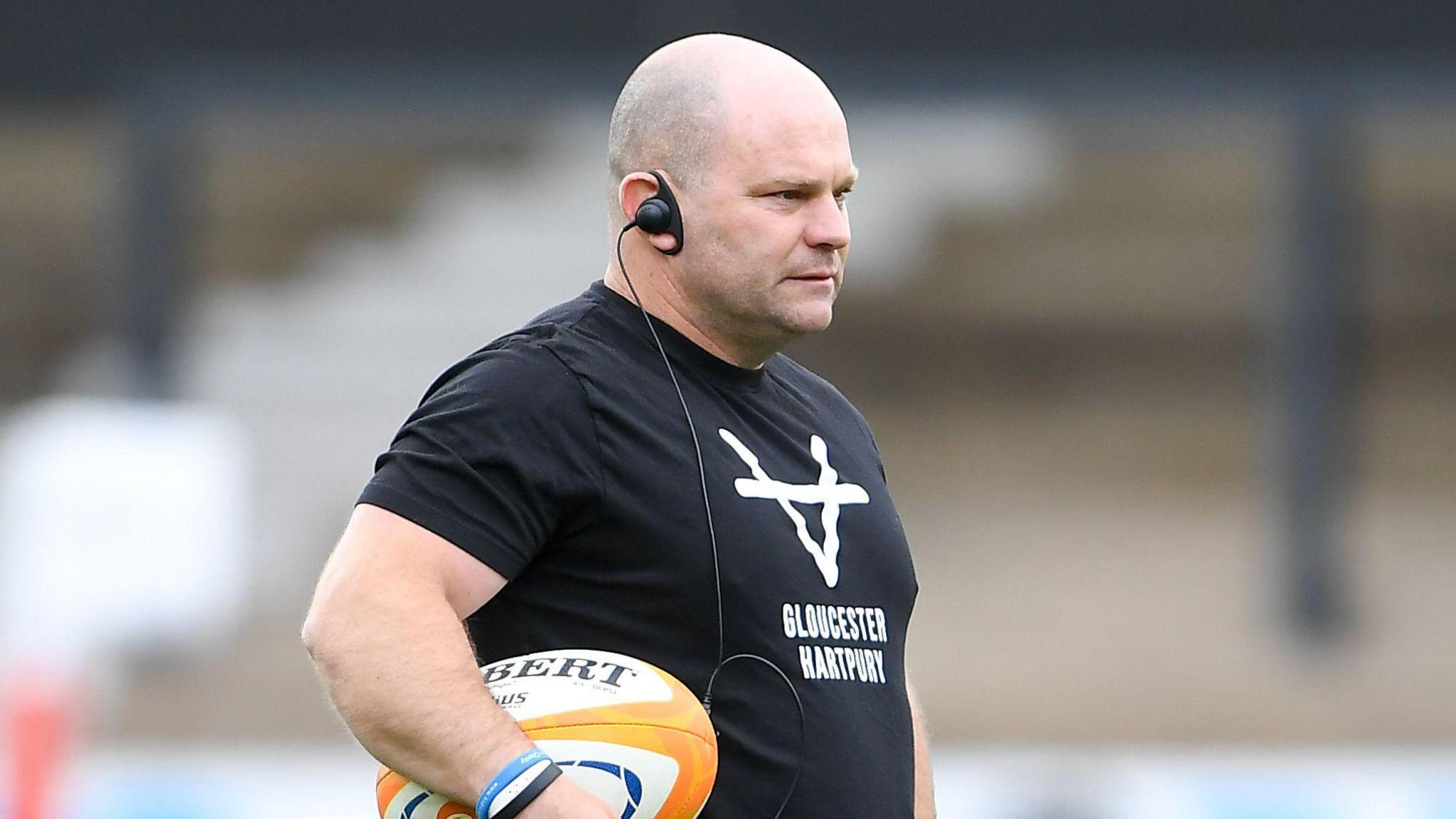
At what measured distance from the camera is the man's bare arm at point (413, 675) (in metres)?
2.17

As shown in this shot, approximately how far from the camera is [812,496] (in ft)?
8.43

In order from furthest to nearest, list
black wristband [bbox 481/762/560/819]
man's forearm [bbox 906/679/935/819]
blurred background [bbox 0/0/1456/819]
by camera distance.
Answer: blurred background [bbox 0/0/1456/819], man's forearm [bbox 906/679/935/819], black wristband [bbox 481/762/560/819]

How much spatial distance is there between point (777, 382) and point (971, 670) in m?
7.36

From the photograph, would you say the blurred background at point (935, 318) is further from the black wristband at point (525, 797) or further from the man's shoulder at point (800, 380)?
the black wristband at point (525, 797)

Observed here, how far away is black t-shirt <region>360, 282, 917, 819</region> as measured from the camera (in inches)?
89.7

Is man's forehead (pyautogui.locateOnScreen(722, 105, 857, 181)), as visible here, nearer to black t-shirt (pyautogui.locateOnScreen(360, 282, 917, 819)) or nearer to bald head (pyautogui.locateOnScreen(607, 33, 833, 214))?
bald head (pyautogui.locateOnScreen(607, 33, 833, 214))

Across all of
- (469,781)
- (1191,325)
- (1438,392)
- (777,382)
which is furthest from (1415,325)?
(469,781)

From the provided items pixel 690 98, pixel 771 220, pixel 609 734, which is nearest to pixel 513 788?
pixel 609 734

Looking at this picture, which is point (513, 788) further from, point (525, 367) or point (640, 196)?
point (640, 196)

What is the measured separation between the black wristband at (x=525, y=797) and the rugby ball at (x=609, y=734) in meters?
0.05

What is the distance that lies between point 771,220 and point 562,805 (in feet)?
2.30

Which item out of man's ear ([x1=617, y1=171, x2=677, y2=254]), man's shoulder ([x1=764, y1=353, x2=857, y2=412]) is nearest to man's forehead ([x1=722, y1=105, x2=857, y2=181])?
man's ear ([x1=617, y1=171, x2=677, y2=254])

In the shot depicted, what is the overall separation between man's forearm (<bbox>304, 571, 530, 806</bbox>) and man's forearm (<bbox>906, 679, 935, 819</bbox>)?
28.2 inches

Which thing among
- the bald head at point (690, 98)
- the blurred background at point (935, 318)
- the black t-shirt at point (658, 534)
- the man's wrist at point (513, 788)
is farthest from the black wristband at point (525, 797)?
the blurred background at point (935, 318)
